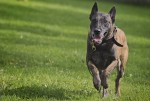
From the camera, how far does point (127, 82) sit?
1466 cm

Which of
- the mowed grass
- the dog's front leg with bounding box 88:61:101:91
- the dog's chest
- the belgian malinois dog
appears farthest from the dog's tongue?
the mowed grass

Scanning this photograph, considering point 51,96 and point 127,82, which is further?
point 127,82

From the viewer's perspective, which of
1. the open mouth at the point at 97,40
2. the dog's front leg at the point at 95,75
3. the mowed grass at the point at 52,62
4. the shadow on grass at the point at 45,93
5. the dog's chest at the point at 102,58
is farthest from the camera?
the mowed grass at the point at 52,62

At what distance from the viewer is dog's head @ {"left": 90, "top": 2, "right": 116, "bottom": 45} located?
1092cm

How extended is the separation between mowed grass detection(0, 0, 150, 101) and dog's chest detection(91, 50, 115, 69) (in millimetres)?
678

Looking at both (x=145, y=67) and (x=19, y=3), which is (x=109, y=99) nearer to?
(x=145, y=67)

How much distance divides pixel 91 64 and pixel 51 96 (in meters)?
1.00

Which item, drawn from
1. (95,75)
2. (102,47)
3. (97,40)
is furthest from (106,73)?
(97,40)

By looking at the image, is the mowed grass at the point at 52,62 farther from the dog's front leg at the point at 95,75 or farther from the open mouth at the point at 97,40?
the open mouth at the point at 97,40

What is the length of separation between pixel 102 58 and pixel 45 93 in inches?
52.2

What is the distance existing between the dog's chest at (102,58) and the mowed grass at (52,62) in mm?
678

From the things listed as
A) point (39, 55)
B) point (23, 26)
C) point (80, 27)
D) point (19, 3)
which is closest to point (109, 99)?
point (39, 55)

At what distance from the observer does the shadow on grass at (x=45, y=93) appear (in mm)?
11070

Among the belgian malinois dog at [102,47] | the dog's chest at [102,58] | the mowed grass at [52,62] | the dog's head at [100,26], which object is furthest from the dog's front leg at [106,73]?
the dog's head at [100,26]
